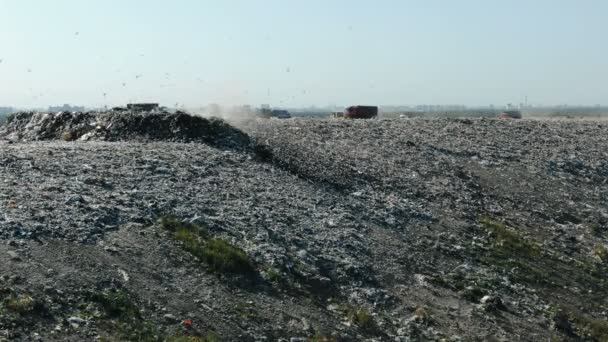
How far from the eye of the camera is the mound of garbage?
23484mm

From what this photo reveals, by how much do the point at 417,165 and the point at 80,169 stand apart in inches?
490

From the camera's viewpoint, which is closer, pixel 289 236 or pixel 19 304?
pixel 19 304

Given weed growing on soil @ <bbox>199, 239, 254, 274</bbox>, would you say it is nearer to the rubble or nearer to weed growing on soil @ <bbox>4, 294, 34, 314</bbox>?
the rubble

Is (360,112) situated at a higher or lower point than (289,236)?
higher

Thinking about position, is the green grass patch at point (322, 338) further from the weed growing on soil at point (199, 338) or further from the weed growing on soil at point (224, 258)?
the weed growing on soil at point (224, 258)

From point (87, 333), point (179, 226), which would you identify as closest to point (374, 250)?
point (179, 226)

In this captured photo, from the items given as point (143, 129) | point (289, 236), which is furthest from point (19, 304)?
point (143, 129)

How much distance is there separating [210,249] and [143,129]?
10.6 m

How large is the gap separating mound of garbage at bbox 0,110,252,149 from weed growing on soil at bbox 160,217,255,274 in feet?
27.3

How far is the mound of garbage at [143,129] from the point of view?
23.5m

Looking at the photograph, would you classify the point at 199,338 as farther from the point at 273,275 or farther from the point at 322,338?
the point at 273,275

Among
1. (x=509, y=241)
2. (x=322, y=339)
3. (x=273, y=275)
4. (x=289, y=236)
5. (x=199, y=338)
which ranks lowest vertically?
(x=322, y=339)

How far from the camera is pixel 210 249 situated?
47.0ft

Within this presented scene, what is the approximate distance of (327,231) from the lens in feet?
57.0
